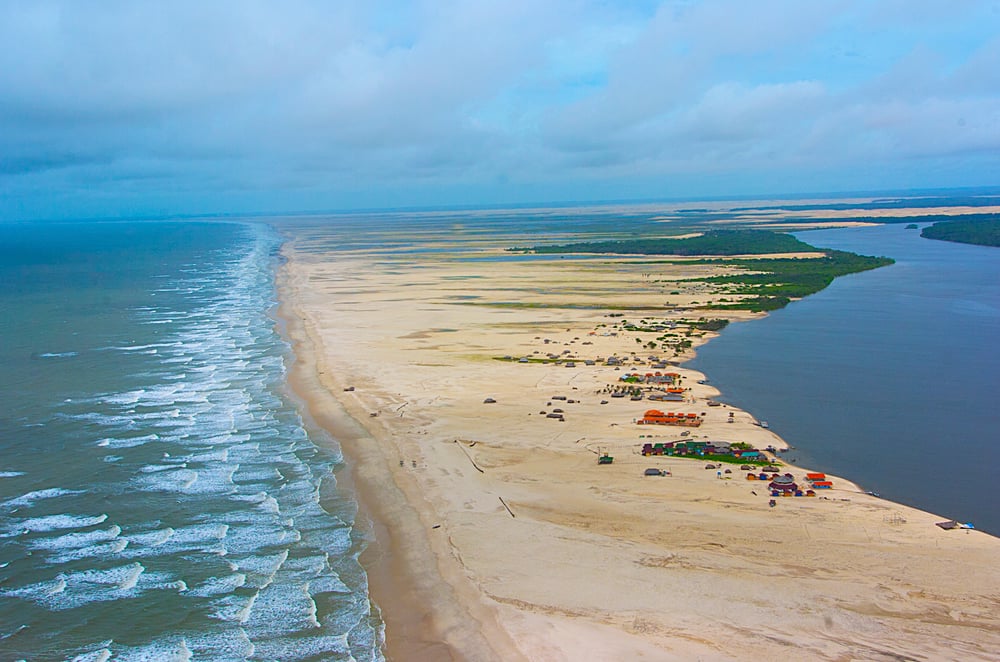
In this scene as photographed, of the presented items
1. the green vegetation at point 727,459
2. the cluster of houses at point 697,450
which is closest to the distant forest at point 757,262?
the cluster of houses at point 697,450

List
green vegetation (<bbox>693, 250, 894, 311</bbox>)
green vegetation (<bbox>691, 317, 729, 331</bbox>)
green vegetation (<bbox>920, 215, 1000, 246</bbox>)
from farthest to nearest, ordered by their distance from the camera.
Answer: green vegetation (<bbox>920, 215, 1000, 246</bbox>) → green vegetation (<bbox>693, 250, 894, 311</bbox>) → green vegetation (<bbox>691, 317, 729, 331</bbox>)

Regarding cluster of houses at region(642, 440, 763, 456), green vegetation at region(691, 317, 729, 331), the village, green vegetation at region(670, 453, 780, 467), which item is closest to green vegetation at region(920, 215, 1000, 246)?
green vegetation at region(691, 317, 729, 331)

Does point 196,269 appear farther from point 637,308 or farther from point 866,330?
point 866,330

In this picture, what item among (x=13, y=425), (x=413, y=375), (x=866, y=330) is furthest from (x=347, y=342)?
(x=866, y=330)

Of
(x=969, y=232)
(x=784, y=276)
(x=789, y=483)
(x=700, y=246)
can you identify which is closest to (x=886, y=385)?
(x=789, y=483)

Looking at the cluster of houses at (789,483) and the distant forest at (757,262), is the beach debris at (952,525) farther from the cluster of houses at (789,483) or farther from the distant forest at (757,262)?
the distant forest at (757,262)

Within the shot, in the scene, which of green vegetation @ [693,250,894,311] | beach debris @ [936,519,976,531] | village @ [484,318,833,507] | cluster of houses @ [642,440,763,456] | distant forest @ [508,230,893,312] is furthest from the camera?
distant forest @ [508,230,893,312]

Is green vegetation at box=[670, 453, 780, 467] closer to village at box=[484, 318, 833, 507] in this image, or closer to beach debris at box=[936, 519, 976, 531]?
village at box=[484, 318, 833, 507]
